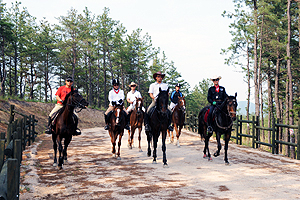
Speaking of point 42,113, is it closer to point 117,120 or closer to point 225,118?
point 117,120

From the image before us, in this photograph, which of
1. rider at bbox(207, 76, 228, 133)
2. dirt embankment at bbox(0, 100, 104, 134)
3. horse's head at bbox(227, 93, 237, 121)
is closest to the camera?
horse's head at bbox(227, 93, 237, 121)

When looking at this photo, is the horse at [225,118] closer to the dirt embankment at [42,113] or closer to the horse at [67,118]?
the horse at [67,118]

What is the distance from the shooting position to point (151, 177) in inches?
278

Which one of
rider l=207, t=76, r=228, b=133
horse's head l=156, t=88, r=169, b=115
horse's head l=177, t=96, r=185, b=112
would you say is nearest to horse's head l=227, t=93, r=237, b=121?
rider l=207, t=76, r=228, b=133

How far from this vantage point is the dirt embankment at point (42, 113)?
24.1 metres

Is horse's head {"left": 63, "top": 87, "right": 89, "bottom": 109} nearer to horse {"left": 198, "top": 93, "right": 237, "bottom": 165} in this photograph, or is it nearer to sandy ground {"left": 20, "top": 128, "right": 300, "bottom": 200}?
sandy ground {"left": 20, "top": 128, "right": 300, "bottom": 200}

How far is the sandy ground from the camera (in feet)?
18.2

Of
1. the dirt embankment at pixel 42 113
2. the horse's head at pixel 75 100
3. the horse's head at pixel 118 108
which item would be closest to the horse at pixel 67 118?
the horse's head at pixel 75 100

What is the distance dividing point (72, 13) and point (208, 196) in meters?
45.8

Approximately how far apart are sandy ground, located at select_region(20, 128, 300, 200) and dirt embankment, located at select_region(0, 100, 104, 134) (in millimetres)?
14958

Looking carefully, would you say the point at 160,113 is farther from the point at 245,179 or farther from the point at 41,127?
the point at 41,127

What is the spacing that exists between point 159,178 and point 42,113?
27.0 m

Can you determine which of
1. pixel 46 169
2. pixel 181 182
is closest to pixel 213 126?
pixel 181 182

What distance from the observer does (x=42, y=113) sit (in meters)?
30.3
